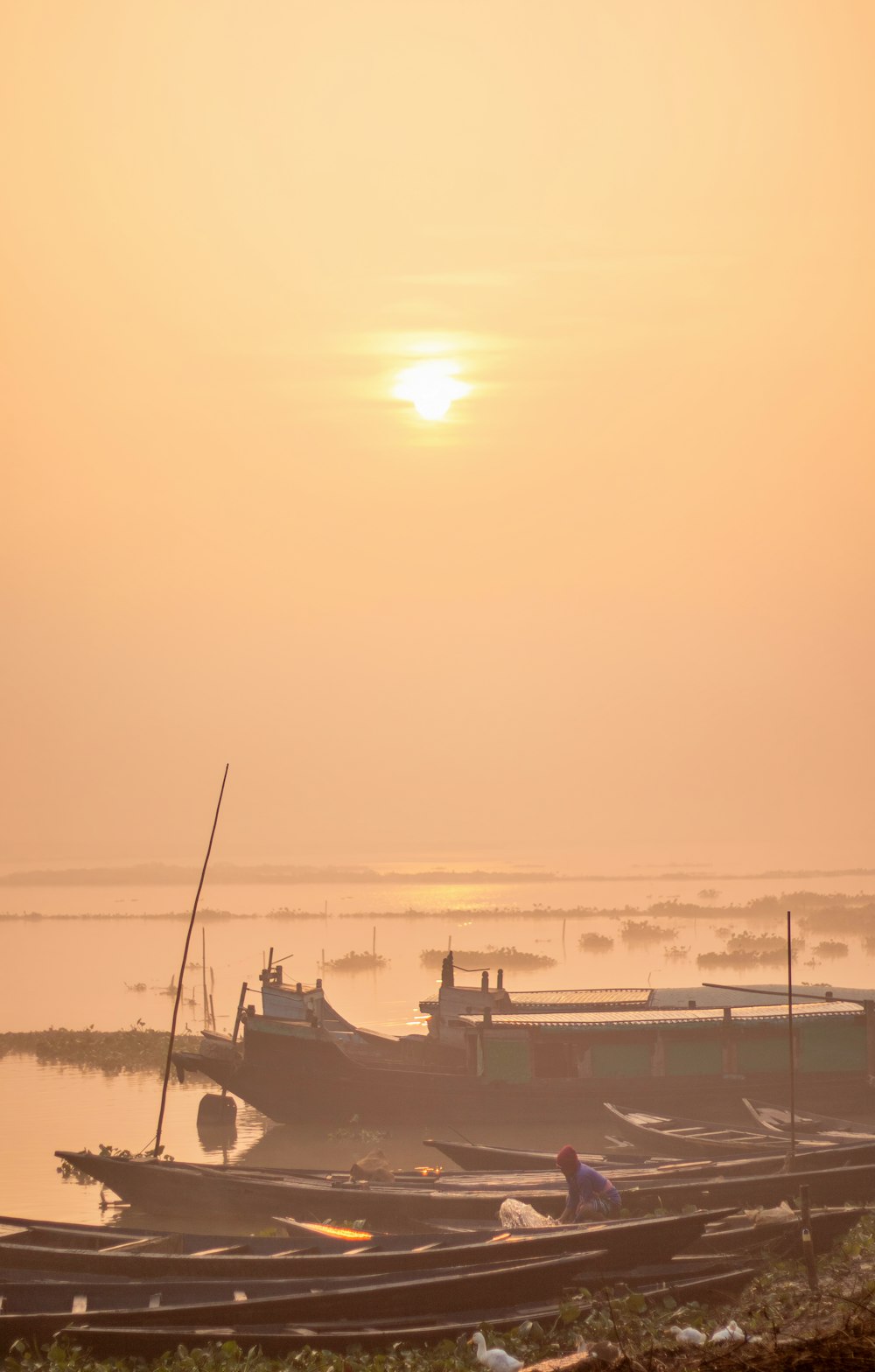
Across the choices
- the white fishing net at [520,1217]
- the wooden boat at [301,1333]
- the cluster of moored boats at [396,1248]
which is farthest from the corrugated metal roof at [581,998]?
the wooden boat at [301,1333]

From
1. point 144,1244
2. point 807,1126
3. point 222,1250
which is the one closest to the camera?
point 222,1250

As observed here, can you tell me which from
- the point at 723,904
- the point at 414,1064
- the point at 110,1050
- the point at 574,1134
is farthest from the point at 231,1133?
the point at 723,904

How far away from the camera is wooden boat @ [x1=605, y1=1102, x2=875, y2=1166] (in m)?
20.0

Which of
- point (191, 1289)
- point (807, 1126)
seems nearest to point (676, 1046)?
point (807, 1126)

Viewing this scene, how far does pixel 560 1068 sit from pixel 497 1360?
16.6 meters

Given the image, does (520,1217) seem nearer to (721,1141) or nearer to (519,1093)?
(721,1141)

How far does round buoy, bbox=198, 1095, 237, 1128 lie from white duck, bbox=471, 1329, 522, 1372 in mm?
18086

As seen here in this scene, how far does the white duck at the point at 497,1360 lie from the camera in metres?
12.0

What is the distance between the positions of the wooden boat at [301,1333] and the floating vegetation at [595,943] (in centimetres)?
7019

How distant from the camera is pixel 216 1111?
29438 millimetres

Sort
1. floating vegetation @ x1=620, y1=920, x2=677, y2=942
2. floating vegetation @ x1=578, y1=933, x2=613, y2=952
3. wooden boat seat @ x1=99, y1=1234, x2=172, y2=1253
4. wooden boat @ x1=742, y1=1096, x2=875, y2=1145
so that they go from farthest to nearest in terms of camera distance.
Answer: floating vegetation @ x1=620, y1=920, x2=677, y2=942 < floating vegetation @ x1=578, y1=933, x2=613, y2=952 < wooden boat @ x1=742, y1=1096, x2=875, y2=1145 < wooden boat seat @ x1=99, y1=1234, x2=172, y2=1253

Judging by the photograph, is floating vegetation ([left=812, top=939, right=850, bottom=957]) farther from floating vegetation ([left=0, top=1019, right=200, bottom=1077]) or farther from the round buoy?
the round buoy

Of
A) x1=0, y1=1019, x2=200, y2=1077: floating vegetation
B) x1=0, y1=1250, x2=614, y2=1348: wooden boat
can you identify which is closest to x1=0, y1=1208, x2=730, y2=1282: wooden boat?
x1=0, y1=1250, x2=614, y2=1348: wooden boat

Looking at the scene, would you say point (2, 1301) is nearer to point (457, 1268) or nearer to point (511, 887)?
point (457, 1268)
